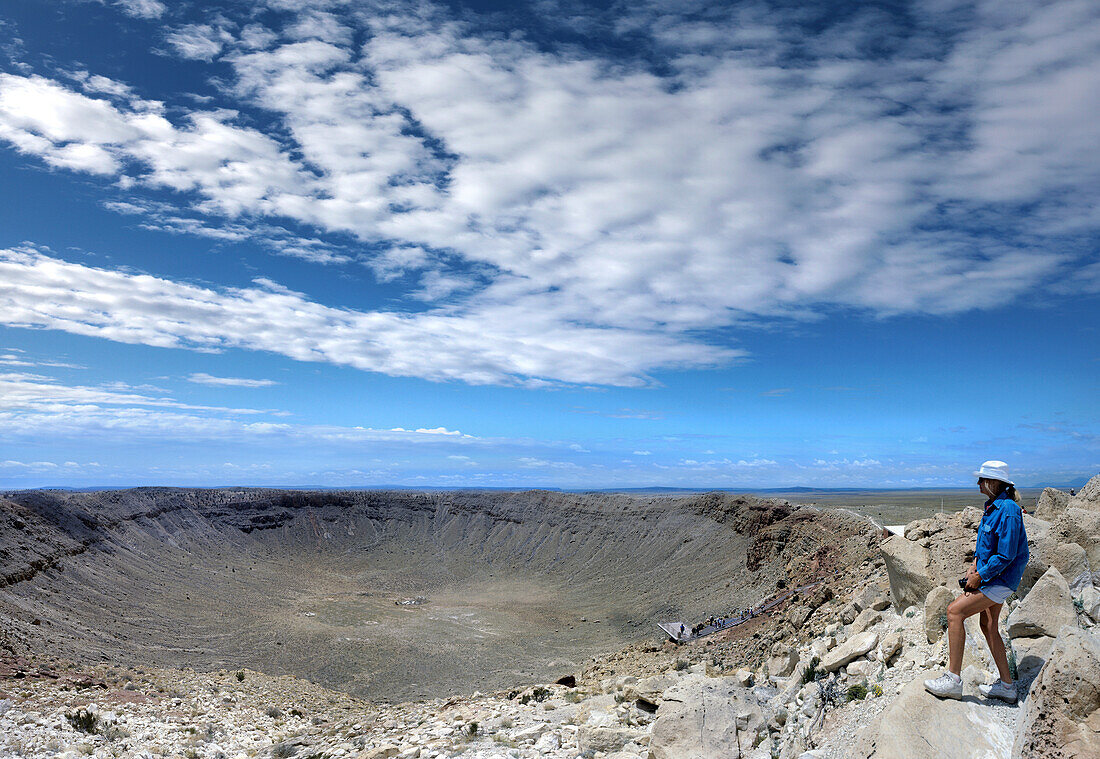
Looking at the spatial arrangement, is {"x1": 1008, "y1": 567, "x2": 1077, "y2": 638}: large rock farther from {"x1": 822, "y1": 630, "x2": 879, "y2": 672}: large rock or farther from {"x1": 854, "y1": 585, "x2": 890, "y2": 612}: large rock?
{"x1": 854, "y1": 585, "x2": 890, "y2": 612}: large rock

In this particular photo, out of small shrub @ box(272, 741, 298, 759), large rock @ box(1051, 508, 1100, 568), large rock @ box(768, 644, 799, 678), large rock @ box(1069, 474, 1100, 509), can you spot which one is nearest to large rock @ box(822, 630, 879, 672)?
large rock @ box(768, 644, 799, 678)

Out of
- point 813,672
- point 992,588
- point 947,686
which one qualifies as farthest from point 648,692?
point 992,588

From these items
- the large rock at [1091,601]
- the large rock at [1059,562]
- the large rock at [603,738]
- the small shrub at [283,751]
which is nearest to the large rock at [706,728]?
the large rock at [603,738]

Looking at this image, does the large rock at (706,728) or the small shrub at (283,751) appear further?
the small shrub at (283,751)

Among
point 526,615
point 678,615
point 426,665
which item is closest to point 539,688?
point 426,665

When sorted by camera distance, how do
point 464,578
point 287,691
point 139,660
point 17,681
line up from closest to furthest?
point 17,681
point 287,691
point 139,660
point 464,578

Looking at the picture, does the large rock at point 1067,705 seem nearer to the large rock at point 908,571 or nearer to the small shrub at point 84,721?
the large rock at point 908,571

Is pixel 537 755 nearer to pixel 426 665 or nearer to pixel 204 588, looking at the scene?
pixel 426 665
